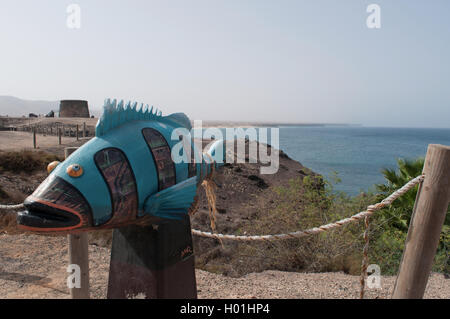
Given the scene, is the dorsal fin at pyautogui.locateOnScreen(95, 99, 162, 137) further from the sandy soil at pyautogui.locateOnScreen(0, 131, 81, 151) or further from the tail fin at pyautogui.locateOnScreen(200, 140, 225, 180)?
the sandy soil at pyautogui.locateOnScreen(0, 131, 81, 151)

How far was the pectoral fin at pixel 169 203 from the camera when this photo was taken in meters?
2.19

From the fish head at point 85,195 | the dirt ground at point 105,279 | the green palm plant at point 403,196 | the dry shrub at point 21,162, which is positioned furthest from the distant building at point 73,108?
the fish head at point 85,195

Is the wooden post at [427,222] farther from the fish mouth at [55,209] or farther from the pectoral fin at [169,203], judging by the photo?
the fish mouth at [55,209]

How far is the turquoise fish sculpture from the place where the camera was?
1.93 metres

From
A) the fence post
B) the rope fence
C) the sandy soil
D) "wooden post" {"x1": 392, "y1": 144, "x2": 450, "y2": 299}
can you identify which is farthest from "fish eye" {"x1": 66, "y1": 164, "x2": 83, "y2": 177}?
the sandy soil

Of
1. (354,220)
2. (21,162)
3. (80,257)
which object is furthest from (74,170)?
(21,162)

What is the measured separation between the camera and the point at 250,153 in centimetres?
1645

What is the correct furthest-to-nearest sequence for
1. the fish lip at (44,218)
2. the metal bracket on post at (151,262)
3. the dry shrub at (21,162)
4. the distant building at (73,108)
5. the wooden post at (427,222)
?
the distant building at (73,108), the dry shrub at (21,162), the metal bracket on post at (151,262), the wooden post at (427,222), the fish lip at (44,218)

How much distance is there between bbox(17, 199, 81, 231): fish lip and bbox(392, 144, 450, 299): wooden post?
93.1 inches

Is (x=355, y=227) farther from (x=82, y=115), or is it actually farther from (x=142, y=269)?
(x=82, y=115)

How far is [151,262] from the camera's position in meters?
2.62

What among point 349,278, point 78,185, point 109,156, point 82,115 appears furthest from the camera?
point 82,115
